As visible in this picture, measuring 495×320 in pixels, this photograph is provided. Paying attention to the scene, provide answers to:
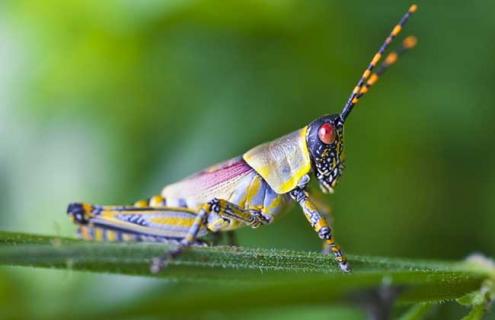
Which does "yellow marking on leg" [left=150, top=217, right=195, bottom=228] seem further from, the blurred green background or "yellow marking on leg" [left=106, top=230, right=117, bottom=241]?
the blurred green background

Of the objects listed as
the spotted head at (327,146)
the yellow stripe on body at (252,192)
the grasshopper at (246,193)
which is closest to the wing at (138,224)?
the grasshopper at (246,193)

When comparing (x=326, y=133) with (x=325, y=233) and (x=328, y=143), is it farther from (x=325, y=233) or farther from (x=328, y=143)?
(x=325, y=233)

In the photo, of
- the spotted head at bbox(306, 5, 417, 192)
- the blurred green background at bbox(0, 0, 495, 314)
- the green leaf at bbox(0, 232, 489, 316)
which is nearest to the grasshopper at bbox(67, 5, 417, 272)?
the spotted head at bbox(306, 5, 417, 192)

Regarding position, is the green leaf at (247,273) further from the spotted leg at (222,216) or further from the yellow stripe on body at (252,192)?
the yellow stripe on body at (252,192)

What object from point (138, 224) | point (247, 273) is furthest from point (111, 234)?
point (247, 273)

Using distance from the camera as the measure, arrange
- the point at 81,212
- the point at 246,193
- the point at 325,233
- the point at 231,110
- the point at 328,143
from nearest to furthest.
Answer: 1. the point at 325,233
2. the point at 81,212
3. the point at 328,143
4. the point at 246,193
5. the point at 231,110
